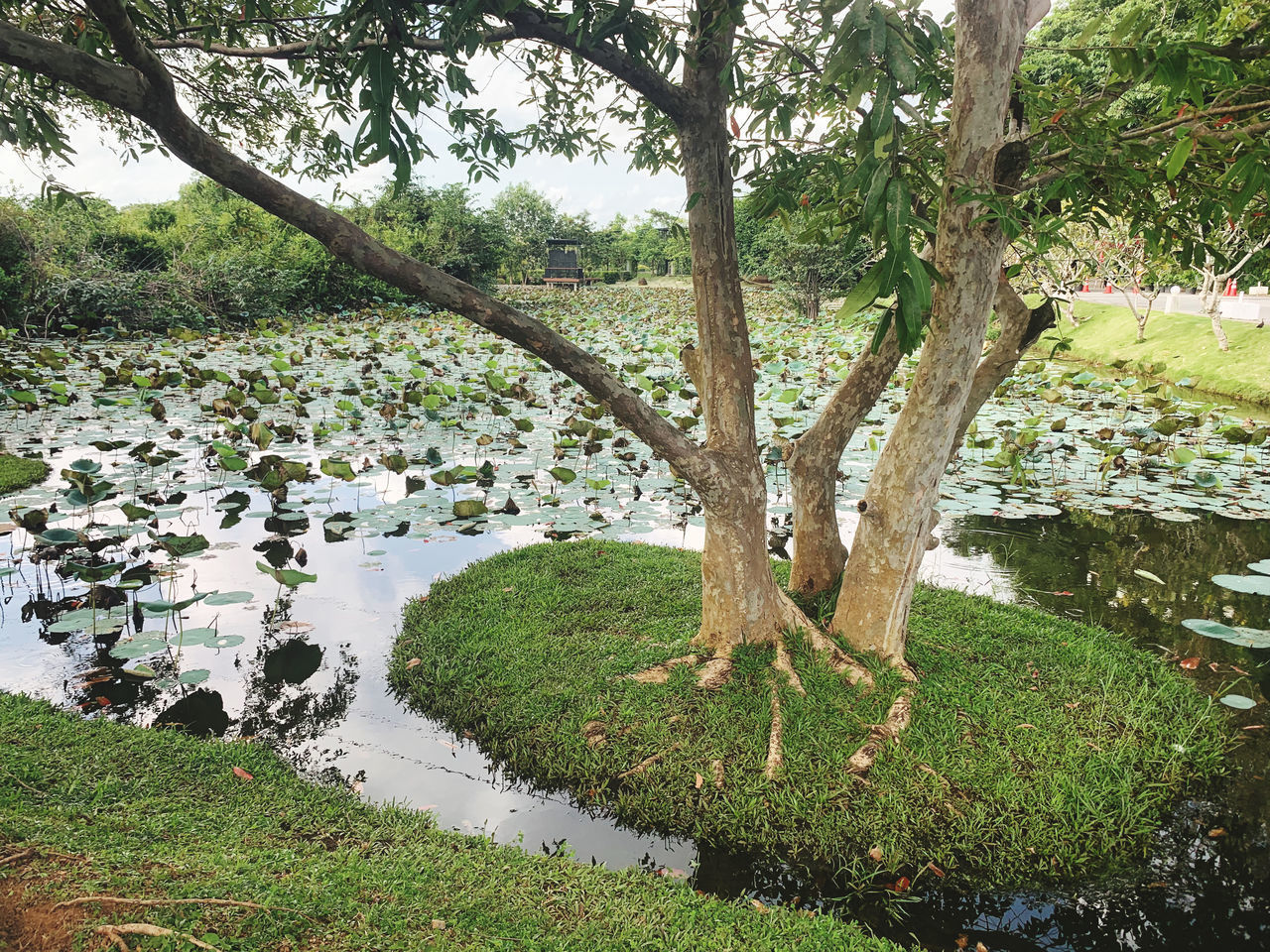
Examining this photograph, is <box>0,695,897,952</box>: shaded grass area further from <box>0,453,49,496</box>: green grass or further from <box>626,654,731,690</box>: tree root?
<box>0,453,49,496</box>: green grass

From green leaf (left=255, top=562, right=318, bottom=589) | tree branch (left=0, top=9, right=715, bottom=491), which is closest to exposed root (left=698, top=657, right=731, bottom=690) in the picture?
tree branch (left=0, top=9, right=715, bottom=491)

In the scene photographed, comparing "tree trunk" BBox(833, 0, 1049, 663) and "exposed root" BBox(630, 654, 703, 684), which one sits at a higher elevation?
"tree trunk" BBox(833, 0, 1049, 663)

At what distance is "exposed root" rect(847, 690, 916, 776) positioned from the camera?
279 cm

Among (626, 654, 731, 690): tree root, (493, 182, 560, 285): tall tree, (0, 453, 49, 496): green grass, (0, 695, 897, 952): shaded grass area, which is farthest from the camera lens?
(493, 182, 560, 285): tall tree

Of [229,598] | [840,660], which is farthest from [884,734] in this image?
[229,598]

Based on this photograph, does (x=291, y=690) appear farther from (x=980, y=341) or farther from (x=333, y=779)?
(x=980, y=341)

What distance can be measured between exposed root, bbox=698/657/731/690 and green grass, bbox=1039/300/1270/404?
1018cm

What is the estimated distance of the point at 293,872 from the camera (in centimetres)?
202

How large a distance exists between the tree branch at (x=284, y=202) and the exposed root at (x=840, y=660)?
1.01 m

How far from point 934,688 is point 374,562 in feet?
12.1

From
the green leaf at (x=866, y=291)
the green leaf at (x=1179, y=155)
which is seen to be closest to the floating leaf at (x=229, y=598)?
the green leaf at (x=866, y=291)

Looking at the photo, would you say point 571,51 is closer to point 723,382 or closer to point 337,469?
point 723,382

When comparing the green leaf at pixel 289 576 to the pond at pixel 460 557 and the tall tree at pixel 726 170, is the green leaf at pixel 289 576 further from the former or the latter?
the tall tree at pixel 726 170

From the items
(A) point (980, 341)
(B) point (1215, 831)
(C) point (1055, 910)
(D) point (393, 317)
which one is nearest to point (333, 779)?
(C) point (1055, 910)
